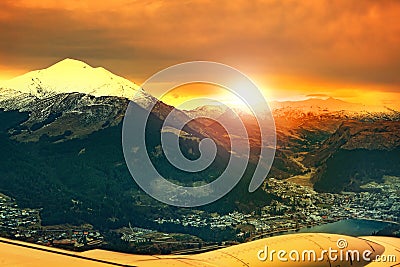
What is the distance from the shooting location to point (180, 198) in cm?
11256

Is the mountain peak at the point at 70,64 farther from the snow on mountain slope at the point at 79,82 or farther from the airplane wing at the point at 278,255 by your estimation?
the airplane wing at the point at 278,255

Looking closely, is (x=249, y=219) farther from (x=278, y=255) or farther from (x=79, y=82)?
(x=79, y=82)

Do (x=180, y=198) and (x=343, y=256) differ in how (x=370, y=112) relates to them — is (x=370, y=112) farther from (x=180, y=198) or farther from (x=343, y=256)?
(x=343, y=256)

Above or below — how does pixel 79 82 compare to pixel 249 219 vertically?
above

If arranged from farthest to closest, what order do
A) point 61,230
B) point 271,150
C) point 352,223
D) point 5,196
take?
point 271,150 → point 5,196 → point 352,223 → point 61,230

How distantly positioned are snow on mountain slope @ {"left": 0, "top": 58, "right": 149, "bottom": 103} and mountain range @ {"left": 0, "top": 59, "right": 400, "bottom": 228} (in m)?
0.33

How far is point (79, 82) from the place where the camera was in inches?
7274

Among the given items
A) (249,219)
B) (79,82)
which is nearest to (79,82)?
(79,82)

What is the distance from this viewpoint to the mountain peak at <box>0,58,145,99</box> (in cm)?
16938

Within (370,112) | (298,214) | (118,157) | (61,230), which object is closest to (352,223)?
(298,214)

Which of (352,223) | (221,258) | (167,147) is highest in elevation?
(167,147)

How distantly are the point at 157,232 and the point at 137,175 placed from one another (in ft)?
123

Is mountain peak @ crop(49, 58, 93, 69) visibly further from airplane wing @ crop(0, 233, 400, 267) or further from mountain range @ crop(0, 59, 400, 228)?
airplane wing @ crop(0, 233, 400, 267)

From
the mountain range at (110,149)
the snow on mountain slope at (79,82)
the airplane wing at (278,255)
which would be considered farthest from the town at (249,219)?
the snow on mountain slope at (79,82)
